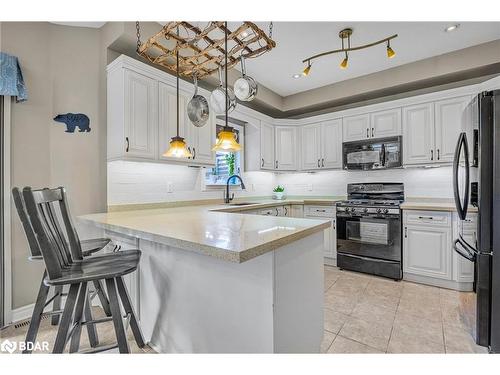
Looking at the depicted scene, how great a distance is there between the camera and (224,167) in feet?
12.7

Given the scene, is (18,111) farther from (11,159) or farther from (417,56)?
(417,56)

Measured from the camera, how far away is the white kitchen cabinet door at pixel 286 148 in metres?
4.35

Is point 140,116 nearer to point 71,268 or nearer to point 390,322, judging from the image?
point 71,268

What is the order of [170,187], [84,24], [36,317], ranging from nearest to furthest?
[36,317] → [84,24] → [170,187]

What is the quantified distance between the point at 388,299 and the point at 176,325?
7.13 feet

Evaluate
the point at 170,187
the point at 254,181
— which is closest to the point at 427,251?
the point at 254,181

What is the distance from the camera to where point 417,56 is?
3105 millimetres

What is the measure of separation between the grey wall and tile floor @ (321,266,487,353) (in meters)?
2.47

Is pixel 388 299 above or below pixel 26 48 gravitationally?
below

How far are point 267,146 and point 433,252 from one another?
8.84ft

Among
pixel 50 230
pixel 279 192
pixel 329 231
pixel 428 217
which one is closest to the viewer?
pixel 50 230

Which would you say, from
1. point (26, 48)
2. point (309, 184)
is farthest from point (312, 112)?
point (26, 48)

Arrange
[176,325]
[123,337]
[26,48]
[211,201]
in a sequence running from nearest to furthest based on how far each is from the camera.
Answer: [123,337], [176,325], [26,48], [211,201]

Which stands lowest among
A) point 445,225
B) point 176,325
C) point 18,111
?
point 176,325
